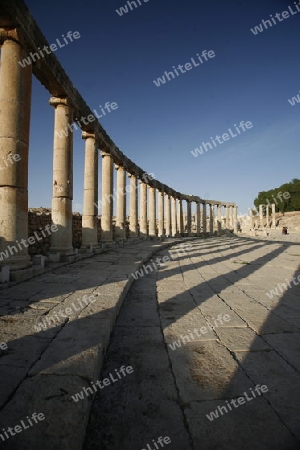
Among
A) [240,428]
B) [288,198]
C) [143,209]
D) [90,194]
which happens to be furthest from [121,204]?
[288,198]

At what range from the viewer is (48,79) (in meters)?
7.41

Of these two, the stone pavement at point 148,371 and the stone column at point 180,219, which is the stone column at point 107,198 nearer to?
the stone pavement at point 148,371

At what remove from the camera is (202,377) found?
247 centimetres

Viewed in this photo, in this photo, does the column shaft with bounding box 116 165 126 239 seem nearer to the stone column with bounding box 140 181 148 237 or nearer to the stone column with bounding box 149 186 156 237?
the stone column with bounding box 140 181 148 237

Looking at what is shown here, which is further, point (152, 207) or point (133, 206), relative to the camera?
point (152, 207)

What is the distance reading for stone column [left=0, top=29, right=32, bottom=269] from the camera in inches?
207

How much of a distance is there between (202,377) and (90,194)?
9.38m

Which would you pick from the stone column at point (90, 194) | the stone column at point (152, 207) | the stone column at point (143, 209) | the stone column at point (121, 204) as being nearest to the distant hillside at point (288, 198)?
the stone column at point (152, 207)

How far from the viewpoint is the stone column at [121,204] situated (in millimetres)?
14895

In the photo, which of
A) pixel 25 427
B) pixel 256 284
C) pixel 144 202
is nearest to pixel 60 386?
pixel 25 427

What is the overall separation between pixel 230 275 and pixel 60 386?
638cm

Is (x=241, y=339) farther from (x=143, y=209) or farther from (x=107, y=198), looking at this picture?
(x=143, y=209)

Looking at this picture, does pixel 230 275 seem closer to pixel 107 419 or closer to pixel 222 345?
pixel 222 345

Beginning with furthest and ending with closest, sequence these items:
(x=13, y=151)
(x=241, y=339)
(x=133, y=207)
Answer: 1. (x=133, y=207)
2. (x=13, y=151)
3. (x=241, y=339)
